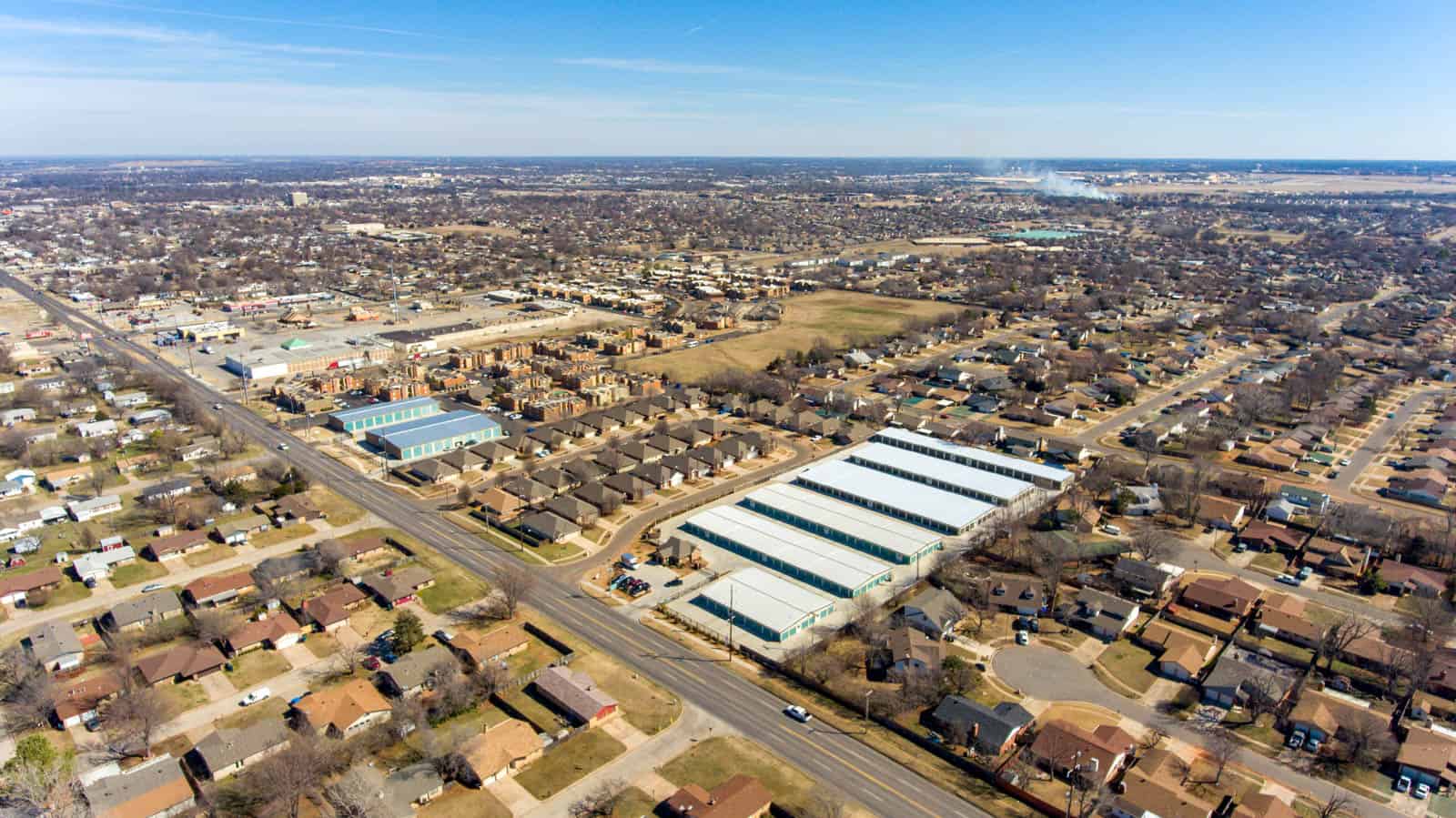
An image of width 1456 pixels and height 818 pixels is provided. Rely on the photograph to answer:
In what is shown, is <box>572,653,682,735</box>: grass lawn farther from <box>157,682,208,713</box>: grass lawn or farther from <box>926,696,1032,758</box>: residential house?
<box>157,682,208,713</box>: grass lawn

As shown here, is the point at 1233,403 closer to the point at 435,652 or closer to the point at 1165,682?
the point at 1165,682

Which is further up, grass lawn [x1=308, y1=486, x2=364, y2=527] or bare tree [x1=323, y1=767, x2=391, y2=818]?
bare tree [x1=323, y1=767, x2=391, y2=818]

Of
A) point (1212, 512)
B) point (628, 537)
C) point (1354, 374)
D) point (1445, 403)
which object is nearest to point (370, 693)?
point (628, 537)

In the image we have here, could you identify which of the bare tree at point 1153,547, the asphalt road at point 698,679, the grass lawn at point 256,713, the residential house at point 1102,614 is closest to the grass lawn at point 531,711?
the asphalt road at point 698,679

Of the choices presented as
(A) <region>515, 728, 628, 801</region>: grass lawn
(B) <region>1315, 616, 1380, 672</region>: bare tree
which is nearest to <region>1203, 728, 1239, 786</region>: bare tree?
(B) <region>1315, 616, 1380, 672</region>: bare tree

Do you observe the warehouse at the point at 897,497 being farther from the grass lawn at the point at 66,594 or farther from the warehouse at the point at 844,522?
the grass lawn at the point at 66,594
